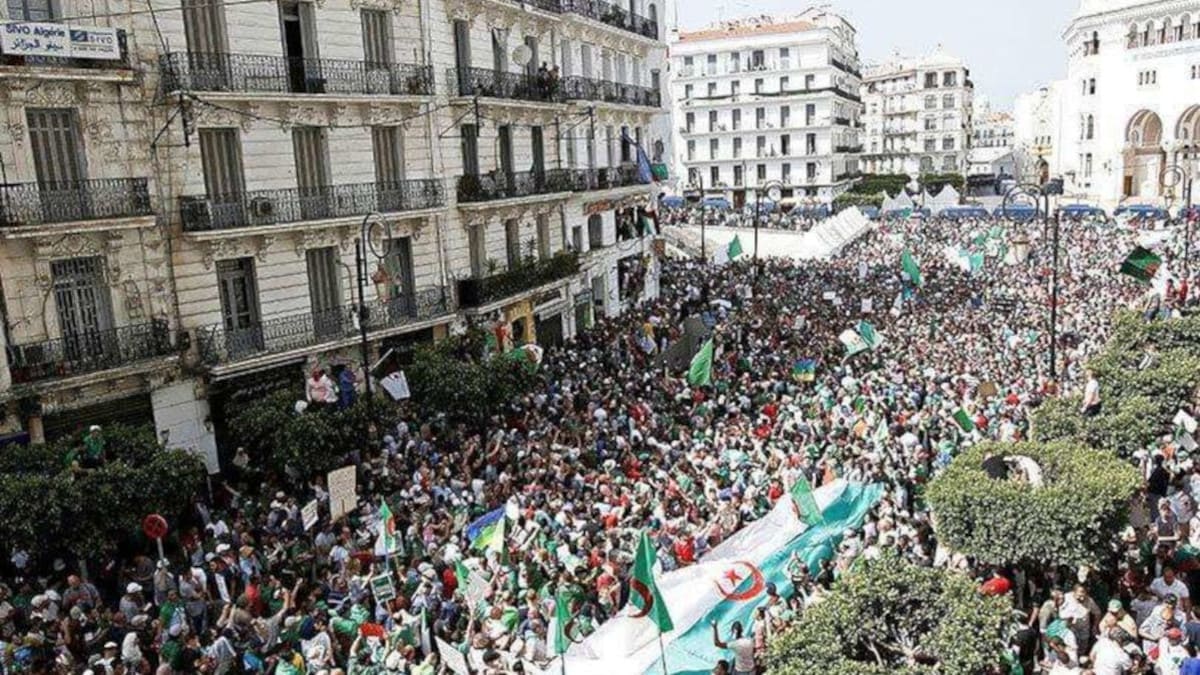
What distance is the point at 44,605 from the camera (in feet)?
51.4

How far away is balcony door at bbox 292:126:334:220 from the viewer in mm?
25984

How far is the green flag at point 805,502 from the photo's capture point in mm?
17438

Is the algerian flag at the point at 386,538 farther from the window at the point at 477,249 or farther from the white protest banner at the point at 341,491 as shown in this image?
the window at the point at 477,249

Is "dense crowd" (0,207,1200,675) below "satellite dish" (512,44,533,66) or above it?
below

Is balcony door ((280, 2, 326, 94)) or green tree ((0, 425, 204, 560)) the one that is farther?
balcony door ((280, 2, 326, 94))

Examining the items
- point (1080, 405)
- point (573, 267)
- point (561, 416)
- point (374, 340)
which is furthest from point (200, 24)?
point (1080, 405)

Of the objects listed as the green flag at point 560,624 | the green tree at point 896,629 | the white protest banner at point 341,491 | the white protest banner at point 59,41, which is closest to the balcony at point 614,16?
the white protest banner at point 59,41

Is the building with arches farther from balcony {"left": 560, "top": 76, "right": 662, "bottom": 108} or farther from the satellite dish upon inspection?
the satellite dish

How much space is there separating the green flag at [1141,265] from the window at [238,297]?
22.6 metres

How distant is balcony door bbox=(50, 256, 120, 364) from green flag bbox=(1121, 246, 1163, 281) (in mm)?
25203

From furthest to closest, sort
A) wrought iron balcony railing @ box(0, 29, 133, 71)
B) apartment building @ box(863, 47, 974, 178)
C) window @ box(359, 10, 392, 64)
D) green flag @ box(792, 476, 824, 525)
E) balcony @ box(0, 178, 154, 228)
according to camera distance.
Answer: apartment building @ box(863, 47, 974, 178)
window @ box(359, 10, 392, 64)
balcony @ box(0, 178, 154, 228)
wrought iron balcony railing @ box(0, 29, 133, 71)
green flag @ box(792, 476, 824, 525)

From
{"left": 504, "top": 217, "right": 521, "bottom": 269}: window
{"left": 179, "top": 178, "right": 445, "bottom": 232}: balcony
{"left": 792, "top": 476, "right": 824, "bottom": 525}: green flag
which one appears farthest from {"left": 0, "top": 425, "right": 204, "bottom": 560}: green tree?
{"left": 504, "top": 217, "right": 521, "bottom": 269}: window

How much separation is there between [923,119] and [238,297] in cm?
10459

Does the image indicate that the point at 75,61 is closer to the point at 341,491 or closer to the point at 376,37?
the point at 376,37
